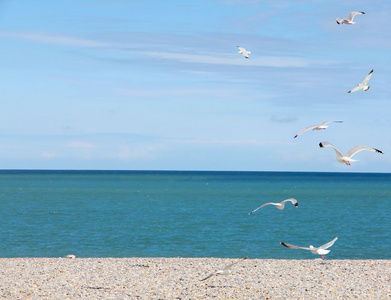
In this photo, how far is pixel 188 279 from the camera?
63.6ft

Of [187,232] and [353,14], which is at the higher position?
[353,14]

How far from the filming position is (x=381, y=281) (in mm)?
19484

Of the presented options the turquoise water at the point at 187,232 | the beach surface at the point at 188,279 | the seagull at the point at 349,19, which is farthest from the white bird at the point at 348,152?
the turquoise water at the point at 187,232

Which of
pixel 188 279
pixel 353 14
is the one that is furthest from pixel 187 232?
pixel 353 14

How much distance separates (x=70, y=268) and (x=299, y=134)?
1190 cm

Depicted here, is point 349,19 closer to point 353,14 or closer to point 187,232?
point 353,14

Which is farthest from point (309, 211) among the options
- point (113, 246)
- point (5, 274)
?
point (5, 274)

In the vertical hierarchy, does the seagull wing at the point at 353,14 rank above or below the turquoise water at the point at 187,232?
above

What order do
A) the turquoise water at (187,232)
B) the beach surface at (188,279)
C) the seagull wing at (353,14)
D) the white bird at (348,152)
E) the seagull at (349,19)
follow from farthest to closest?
the turquoise water at (187,232), the beach surface at (188,279), the seagull wing at (353,14), the seagull at (349,19), the white bird at (348,152)

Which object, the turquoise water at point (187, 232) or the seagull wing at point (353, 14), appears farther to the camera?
the turquoise water at point (187, 232)

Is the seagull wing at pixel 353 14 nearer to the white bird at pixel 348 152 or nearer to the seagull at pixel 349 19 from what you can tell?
the seagull at pixel 349 19

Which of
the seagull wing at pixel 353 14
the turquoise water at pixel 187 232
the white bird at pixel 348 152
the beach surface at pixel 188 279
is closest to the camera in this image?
the white bird at pixel 348 152

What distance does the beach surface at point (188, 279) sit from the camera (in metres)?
17.2

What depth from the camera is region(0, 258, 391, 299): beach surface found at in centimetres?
1717
